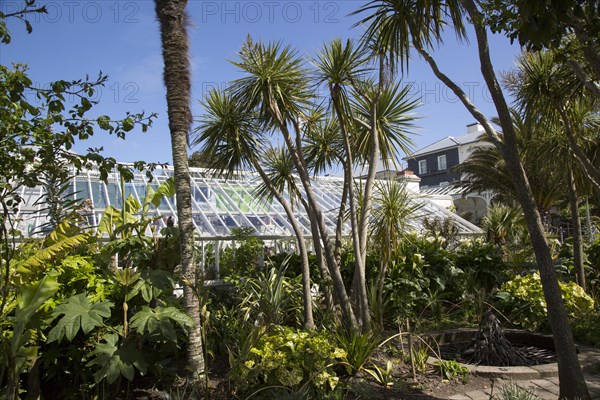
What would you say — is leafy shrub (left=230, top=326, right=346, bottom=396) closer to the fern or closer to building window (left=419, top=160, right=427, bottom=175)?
the fern

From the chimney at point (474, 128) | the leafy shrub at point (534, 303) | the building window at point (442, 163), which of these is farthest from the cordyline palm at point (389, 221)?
the chimney at point (474, 128)

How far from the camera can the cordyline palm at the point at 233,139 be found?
22.9 feet

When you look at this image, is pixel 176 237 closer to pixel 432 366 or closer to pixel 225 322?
pixel 225 322

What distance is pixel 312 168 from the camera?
27.9 feet

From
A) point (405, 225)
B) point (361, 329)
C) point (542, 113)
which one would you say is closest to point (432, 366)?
point (361, 329)

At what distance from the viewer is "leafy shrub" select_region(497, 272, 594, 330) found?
705 cm

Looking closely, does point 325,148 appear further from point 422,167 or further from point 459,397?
point 422,167

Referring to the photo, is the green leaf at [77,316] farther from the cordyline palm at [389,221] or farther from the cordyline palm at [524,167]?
the cordyline palm at [524,167]

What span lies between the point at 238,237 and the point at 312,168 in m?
1.85

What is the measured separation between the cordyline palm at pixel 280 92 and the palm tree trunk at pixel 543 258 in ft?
8.94

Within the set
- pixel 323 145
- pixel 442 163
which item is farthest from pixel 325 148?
pixel 442 163

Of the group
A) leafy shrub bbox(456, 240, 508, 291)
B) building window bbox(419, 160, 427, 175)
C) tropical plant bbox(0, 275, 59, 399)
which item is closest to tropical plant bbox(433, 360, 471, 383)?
tropical plant bbox(0, 275, 59, 399)

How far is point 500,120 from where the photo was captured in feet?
13.6

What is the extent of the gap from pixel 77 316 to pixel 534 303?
248 inches
